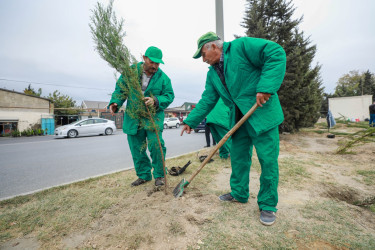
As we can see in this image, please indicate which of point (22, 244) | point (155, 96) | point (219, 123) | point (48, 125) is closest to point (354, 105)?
point (219, 123)

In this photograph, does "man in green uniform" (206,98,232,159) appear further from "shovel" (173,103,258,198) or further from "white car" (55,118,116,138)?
"white car" (55,118,116,138)

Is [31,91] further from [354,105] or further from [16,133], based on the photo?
[354,105]

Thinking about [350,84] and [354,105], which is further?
[350,84]

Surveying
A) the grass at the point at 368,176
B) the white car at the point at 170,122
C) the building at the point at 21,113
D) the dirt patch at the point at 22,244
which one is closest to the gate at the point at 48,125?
the building at the point at 21,113

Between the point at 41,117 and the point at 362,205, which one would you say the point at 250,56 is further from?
the point at 41,117

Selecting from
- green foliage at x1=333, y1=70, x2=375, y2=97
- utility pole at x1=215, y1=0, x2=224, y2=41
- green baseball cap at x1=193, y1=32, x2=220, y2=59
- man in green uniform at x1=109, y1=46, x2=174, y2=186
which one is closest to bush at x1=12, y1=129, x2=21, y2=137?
man in green uniform at x1=109, y1=46, x2=174, y2=186

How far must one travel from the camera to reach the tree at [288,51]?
8459 mm

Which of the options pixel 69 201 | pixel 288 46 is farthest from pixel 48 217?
pixel 288 46

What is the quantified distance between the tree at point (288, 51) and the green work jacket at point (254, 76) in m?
7.26

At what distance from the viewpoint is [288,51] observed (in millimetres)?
9016

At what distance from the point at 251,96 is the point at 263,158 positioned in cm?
68

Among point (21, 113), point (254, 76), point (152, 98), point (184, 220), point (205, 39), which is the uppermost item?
point (21, 113)

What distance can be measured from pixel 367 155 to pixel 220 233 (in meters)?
5.68

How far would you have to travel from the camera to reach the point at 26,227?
209 centimetres
